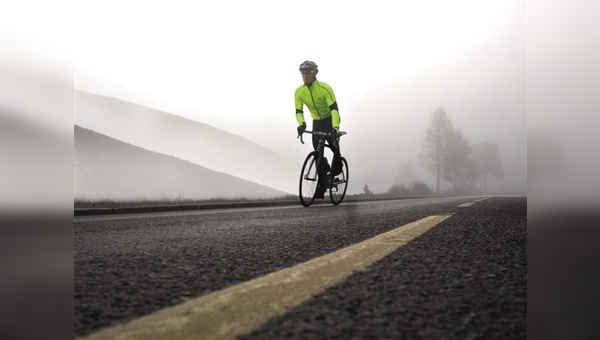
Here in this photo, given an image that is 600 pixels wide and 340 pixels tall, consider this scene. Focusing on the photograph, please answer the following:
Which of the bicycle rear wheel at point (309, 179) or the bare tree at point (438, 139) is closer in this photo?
the bicycle rear wheel at point (309, 179)

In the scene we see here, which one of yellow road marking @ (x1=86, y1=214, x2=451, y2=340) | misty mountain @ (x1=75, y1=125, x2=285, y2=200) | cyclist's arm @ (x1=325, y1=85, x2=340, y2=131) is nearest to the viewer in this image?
yellow road marking @ (x1=86, y1=214, x2=451, y2=340)

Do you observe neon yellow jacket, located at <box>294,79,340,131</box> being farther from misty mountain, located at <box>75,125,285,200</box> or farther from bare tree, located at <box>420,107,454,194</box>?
bare tree, located at <box>420,107,454,194</box>

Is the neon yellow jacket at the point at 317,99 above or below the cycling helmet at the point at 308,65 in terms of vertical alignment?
below

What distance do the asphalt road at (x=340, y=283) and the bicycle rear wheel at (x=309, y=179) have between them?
5.13m

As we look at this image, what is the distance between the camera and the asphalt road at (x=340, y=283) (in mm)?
1494

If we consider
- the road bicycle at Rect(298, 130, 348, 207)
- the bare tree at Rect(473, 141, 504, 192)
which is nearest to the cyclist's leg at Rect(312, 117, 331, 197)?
the road bicycle at Rect(298, 130, 348, 207)

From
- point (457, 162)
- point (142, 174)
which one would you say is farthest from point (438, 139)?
point (142, 174)

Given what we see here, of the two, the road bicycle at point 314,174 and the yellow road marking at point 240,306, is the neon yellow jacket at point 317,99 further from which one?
the yellow road marking at point 240,306

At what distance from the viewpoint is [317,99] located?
9.23m

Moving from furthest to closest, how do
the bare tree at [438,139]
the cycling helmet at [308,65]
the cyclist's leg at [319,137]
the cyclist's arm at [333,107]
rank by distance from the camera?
1. the bare tree at [438,139]
2. the cyclist's leg at [319,137]
3. the cyclist's arm at [333,107]
4. the cycling helmet at [308,65]

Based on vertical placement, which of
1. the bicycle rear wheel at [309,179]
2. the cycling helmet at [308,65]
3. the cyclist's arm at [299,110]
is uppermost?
the cycling helmet at [308,65]

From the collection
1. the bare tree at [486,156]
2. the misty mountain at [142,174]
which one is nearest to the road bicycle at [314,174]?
the misty mountain at [142,174]

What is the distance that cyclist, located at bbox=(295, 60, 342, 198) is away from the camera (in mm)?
9000

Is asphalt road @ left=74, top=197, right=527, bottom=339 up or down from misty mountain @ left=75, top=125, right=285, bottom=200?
down
